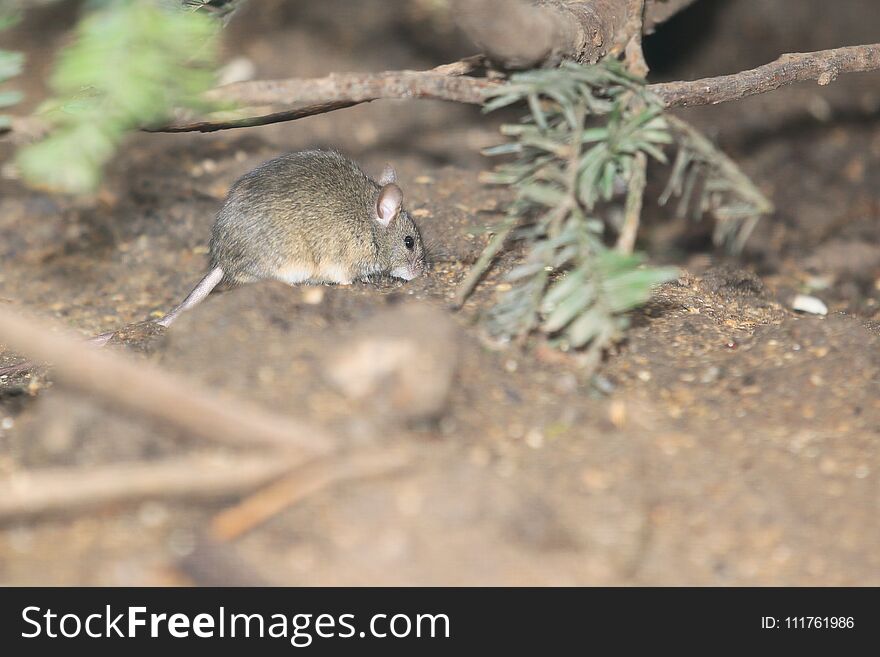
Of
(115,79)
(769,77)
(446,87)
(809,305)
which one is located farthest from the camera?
(809,305)

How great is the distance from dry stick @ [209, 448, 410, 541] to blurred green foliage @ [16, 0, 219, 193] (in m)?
0.90

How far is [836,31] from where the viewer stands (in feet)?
23.0

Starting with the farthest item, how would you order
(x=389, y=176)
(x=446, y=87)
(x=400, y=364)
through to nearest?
(x=389, y=176) → (x=446, y=87) → (x=400, y=364)

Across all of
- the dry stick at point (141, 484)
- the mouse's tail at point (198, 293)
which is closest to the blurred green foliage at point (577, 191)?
the dry stick at point (141, 484)

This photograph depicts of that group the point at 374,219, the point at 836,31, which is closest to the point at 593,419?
the point at 374,219

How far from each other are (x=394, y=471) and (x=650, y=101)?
1640 millimetres

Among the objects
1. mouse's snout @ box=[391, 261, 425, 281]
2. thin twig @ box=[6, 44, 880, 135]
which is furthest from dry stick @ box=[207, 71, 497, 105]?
mouse's snout @ box=[391, 261, 425, 281]

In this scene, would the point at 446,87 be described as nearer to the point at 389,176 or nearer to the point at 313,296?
the point at 313,296

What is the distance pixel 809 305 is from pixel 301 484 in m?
3.51

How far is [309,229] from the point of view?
431 centimetres

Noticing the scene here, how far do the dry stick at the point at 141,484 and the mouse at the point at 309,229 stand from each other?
176 centimetres

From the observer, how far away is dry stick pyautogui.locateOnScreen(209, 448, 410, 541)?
2422 mm

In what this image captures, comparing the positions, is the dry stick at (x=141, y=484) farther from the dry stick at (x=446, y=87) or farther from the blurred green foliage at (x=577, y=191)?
the dry stick at (x=446, y=87)

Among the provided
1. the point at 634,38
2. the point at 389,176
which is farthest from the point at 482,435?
the point at 389,176
